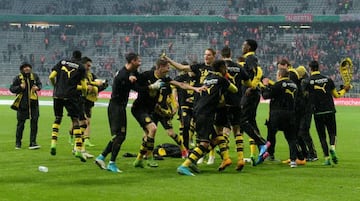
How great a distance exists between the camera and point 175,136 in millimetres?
15688

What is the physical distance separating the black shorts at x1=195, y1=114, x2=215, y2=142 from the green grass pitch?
0.69 meters

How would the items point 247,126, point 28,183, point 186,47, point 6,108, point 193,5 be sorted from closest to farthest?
point 28,183, point 247,126, point 6,108, point 186,47, point 193,5

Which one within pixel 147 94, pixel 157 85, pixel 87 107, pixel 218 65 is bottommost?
pixel 87 107

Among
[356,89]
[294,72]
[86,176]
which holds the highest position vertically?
[294,72]

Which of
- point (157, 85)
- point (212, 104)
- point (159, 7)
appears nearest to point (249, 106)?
point (212, 104)

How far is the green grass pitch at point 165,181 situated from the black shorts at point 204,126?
2.26 feet

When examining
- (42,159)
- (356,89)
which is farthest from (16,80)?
(356,89)

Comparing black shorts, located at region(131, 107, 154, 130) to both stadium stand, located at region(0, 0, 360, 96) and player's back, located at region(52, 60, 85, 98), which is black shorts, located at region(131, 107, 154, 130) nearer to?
player's back, located at region(52, 60, 85, 98)

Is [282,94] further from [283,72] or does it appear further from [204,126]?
[204,126]

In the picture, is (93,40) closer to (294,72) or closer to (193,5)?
(193,5)

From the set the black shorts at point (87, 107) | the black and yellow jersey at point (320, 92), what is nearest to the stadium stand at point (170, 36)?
the black shorts at point (87, 107)

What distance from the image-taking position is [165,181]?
40.8ft

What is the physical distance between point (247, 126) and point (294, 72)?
1714mm

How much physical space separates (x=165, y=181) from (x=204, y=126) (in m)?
1.48
